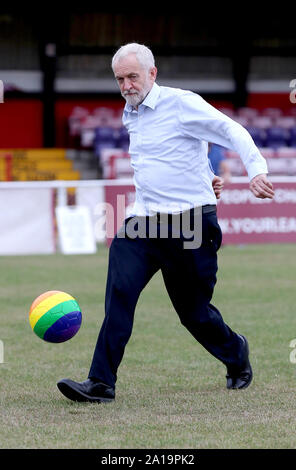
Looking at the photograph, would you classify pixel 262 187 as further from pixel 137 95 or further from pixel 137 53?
pixel 137 53

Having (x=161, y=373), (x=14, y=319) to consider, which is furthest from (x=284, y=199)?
(x=161, y=373)

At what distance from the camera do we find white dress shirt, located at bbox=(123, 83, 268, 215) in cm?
616

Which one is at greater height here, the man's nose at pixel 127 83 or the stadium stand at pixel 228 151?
the man's nose at pixel 127 83

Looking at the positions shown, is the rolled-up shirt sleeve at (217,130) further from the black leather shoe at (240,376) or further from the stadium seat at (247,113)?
the stadium seat at (247,113)

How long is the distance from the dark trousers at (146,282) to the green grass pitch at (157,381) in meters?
0.36

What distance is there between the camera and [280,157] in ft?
73.3

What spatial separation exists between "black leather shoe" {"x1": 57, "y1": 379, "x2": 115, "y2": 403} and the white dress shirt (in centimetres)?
107

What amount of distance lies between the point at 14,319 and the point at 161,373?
3.04m

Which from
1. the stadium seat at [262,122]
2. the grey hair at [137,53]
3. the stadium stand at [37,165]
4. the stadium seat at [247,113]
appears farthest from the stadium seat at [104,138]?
the grey hair at [137,53]

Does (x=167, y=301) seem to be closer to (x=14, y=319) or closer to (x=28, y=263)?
(x=14, y=319)

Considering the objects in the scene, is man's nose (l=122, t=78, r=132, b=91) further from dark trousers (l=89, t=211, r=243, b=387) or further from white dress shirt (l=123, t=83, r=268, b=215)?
dark trousers (l=89, t=211, r=243, b=387)

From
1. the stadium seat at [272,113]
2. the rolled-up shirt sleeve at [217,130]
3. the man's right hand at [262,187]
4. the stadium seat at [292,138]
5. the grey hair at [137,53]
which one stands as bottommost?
the stadium seat at [292,138]

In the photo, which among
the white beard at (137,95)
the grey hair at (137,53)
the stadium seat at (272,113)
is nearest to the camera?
the grey hair at (137,53)

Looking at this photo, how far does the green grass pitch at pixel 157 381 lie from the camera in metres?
5.40
